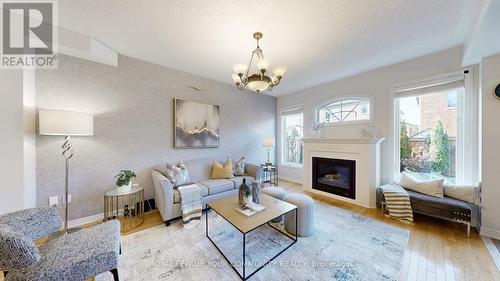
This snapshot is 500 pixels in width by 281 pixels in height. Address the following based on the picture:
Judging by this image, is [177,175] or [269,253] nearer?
[269,253]

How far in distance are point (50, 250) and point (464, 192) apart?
4588 millimetres

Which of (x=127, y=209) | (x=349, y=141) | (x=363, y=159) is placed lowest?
(x=127, y=209)

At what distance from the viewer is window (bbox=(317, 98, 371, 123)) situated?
11.5 feet

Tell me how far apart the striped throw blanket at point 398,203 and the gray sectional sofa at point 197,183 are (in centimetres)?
224

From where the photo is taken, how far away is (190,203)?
8.27 feet

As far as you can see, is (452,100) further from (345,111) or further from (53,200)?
(53,200)

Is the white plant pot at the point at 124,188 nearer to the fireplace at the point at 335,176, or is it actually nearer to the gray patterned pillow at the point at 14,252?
A: the gray patterned pillow at the point at 14,252

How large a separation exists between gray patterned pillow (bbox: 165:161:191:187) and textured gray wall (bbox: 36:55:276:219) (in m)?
0.46

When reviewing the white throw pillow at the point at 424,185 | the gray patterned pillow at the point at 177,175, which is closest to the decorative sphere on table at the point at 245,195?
the gray patterned pillow at the point at 177,175

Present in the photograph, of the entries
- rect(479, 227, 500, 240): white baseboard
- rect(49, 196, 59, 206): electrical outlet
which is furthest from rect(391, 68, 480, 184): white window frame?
rect(49, 196, 59, 206): electrical outlet

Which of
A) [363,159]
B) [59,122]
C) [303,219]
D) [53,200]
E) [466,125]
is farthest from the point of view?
[363,159]

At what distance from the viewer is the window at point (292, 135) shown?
484 cm

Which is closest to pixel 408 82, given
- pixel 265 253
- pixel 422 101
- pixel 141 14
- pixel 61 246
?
pixel 422 101

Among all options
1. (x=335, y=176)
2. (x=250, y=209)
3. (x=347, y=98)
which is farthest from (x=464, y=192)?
(x=250, y=209)
